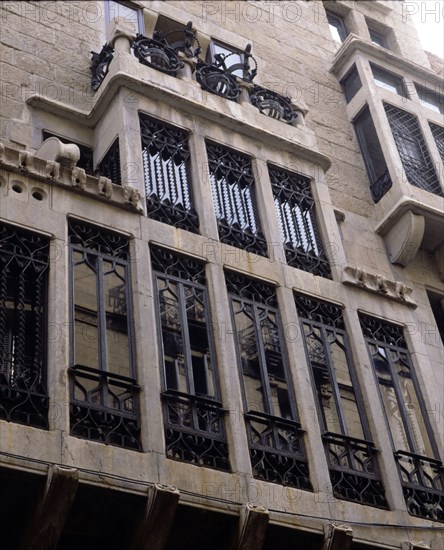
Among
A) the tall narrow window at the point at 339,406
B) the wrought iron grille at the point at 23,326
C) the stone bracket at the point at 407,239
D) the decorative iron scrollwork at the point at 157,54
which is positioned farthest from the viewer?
the stone bracket at the point at 407,239

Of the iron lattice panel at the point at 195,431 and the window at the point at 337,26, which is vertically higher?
the window at the point at 337,26

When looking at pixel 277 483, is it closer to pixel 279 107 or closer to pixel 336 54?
pixel 279 107

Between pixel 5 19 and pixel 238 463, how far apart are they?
8674 millimetres

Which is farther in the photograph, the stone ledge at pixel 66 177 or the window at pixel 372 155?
the window at pixel 372 155

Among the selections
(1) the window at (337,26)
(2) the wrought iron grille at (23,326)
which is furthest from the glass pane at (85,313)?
(1) the window at (337,26)

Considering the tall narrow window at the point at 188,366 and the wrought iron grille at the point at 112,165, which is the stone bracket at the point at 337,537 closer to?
the tall narrow window at the point at 188,366

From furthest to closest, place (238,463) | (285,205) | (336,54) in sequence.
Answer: (336,54) → (285,205) → (238,463)

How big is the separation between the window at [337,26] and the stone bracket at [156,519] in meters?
14.0

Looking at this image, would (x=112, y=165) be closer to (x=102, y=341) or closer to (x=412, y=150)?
(x=102, y=341)

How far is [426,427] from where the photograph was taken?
1285cm

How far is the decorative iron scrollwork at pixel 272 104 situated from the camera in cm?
1539

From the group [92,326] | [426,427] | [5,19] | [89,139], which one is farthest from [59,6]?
[426,427]

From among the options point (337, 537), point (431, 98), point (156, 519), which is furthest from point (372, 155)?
point (156, 519)

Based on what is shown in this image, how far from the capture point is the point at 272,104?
15508 millimetres
